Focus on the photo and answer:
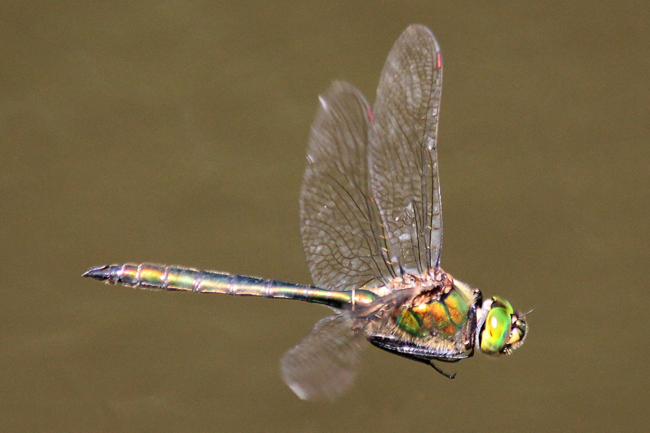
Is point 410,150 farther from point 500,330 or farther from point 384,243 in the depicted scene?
point 500,330

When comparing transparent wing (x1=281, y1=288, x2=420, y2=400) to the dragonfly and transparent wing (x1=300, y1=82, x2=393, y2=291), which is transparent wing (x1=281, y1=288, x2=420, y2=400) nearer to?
the dragonfly

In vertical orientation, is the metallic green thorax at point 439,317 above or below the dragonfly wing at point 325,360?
above

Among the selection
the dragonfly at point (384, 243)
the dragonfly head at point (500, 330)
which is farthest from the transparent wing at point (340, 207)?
the dragonfly head at point (500, 330)

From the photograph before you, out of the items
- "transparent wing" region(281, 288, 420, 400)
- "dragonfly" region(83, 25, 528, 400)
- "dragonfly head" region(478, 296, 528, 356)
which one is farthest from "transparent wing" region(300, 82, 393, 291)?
"dragonfly head" region(478, 296, 528, 356)

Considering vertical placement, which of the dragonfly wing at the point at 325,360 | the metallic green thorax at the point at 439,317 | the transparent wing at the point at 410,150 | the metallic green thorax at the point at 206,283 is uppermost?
the transparent wing at the point at 410,150

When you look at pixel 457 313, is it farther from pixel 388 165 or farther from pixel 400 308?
pixel 388 165

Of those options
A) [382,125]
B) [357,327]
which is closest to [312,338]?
[357,327]

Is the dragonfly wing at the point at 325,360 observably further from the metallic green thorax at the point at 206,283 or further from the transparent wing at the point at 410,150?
the transparent wing at the point at 410,150
